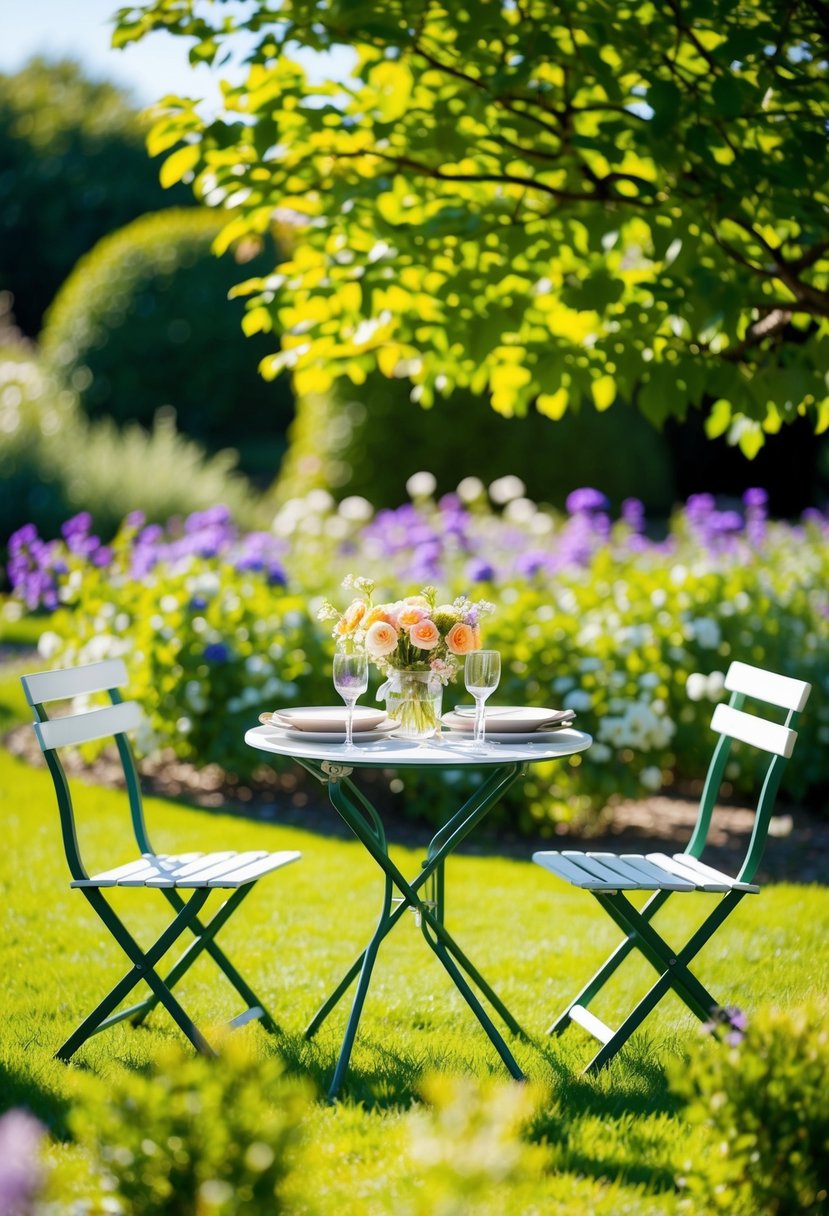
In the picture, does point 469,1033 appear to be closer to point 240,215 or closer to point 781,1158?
point 781,1158

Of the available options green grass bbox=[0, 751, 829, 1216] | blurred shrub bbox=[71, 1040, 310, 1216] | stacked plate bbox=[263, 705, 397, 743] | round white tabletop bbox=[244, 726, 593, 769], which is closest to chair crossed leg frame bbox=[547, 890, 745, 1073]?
green grass bbox=[0, 751, 829, 1216]

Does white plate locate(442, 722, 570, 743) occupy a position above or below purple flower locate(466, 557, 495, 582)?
below

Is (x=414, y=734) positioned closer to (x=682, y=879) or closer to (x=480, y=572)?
(x=682, y=879)

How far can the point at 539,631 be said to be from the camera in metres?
6.19

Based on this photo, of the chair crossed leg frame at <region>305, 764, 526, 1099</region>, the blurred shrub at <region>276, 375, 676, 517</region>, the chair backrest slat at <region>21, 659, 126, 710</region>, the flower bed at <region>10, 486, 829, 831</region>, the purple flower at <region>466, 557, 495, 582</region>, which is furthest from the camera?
the blurred shrub at <region>276, 375, 676, 517</region>

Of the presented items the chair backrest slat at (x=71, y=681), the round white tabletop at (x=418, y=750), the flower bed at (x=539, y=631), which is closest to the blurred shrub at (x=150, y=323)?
the flower bed at (x=539, y=631)

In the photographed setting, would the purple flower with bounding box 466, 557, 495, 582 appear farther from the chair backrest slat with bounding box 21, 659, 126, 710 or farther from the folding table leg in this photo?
the folding table leg

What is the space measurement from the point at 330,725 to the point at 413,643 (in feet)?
0.97

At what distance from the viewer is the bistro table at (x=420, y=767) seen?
3.21 meters

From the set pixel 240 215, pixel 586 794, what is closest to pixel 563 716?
pixel 240 215

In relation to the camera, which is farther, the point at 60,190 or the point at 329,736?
the point at 60,190

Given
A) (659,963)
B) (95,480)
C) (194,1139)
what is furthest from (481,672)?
(95,480)

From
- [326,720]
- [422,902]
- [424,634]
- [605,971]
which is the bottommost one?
[605,971]

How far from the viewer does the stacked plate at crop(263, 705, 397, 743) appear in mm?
3428
